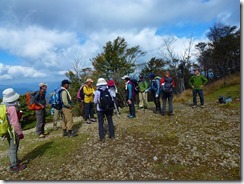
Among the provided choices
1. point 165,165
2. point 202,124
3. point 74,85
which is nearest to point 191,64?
point 74,85

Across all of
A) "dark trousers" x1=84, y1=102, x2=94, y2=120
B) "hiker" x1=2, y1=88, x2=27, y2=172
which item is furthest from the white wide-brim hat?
"dark trousers" x1=84, y1=102, x2=94, y2=120

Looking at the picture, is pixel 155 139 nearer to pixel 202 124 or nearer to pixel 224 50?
pixel 202 124

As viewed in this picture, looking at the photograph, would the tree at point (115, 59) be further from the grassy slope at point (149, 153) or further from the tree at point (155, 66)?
the grassy slope at point (149, 153)

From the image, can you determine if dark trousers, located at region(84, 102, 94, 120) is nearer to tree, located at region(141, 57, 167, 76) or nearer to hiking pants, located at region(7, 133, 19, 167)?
hiking pants, located at region(7, 133, 19, 167)

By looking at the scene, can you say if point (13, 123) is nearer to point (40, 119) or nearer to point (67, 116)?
point (67, 116)

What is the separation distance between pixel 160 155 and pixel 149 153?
355 mm

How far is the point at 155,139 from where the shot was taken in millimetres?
7387

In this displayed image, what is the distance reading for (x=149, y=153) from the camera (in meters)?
6.33

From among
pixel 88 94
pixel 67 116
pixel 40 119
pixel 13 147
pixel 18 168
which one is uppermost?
pixel 88 94

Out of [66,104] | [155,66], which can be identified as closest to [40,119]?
[66,104]

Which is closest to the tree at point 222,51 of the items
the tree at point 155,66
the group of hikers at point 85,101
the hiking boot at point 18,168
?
the tree at point 155,66

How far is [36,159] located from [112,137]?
8.57 ft

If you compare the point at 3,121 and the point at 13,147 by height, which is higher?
the point at 3,121

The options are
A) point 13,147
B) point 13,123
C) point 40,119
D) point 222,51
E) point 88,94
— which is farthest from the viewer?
point 222,51
